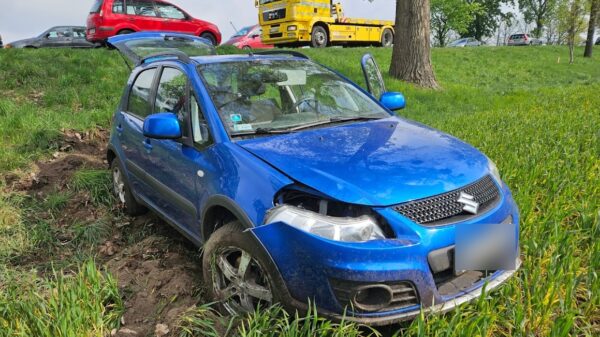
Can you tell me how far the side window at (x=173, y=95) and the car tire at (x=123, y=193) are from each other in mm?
1071

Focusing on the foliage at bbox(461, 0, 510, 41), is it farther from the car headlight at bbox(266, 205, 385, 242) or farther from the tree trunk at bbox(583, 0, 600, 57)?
the car headlight at bbox(266, 205, 385, 242)

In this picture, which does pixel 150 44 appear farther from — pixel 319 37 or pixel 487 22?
pixel 487 22

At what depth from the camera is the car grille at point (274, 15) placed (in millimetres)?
15414

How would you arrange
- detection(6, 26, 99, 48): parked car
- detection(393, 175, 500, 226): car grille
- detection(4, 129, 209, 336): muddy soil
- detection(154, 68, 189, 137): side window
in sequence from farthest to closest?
1. detection(6, 26, 99, 48): parked car
2. detection(154, 68, 189, 137): side window
3. detection(4, 129, 209, 336): muddy soil
4. detection(393, 175, 500, 226): car grille

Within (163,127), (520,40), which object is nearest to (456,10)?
(520,40)

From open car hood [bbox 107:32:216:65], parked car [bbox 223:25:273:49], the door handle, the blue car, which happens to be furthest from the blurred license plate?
parked car [bbox 223:25:273:49]

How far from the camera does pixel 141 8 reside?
13.2 meters

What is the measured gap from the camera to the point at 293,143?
110 inches

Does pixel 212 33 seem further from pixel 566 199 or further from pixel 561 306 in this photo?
pixel 561 306

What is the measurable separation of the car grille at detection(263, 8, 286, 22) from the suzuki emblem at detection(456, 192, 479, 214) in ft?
46.1

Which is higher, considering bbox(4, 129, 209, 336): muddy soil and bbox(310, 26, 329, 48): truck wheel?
bbox(310, 26, 329, 48): truck wheel

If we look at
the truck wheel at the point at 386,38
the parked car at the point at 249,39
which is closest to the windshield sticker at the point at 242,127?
the parked car at the point at 249,39

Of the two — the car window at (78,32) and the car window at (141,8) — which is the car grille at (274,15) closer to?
the car window at (141,8)

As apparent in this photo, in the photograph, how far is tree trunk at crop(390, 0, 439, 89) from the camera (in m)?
10.8
